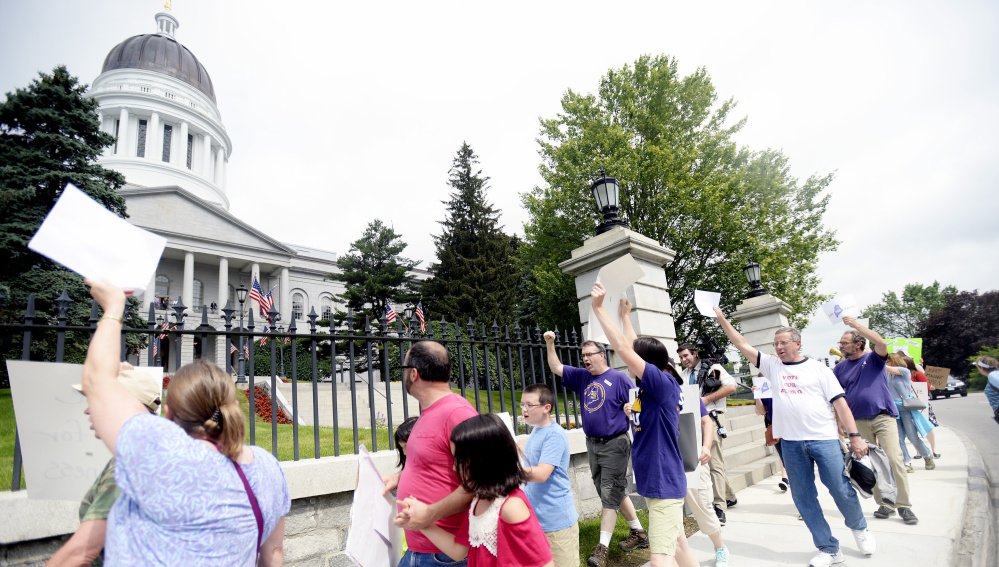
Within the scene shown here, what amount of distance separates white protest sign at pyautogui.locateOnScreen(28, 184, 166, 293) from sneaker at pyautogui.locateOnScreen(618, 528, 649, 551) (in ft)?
15.5

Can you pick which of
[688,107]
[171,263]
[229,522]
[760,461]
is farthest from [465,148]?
[229,522]

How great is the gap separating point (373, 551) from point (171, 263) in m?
46.4

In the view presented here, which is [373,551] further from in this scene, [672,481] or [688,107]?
[688,107]

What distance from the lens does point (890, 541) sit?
15.7 feet

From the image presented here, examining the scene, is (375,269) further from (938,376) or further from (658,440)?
(658,440)

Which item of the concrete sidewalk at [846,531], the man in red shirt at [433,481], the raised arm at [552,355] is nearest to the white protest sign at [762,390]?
the concrete sidewalk at [846,531]

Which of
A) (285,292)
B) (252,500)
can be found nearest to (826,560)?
(252,500)

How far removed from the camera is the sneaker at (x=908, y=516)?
5297 mm

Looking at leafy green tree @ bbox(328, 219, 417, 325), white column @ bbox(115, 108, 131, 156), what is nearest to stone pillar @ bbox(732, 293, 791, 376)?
leafy green tree @ bbox(328, 219, 417, 325)

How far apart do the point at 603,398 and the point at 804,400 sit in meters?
1.72

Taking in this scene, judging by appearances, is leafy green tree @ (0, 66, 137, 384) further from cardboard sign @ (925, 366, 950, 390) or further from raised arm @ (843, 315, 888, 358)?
cardboard sign @ (925, 366, 950, 390)

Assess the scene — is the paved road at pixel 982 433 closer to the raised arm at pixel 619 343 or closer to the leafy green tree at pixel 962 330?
the raised arm at pixel 619 343

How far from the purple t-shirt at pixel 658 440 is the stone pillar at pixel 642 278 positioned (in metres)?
2.97

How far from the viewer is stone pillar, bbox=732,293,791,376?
41.8 feet
